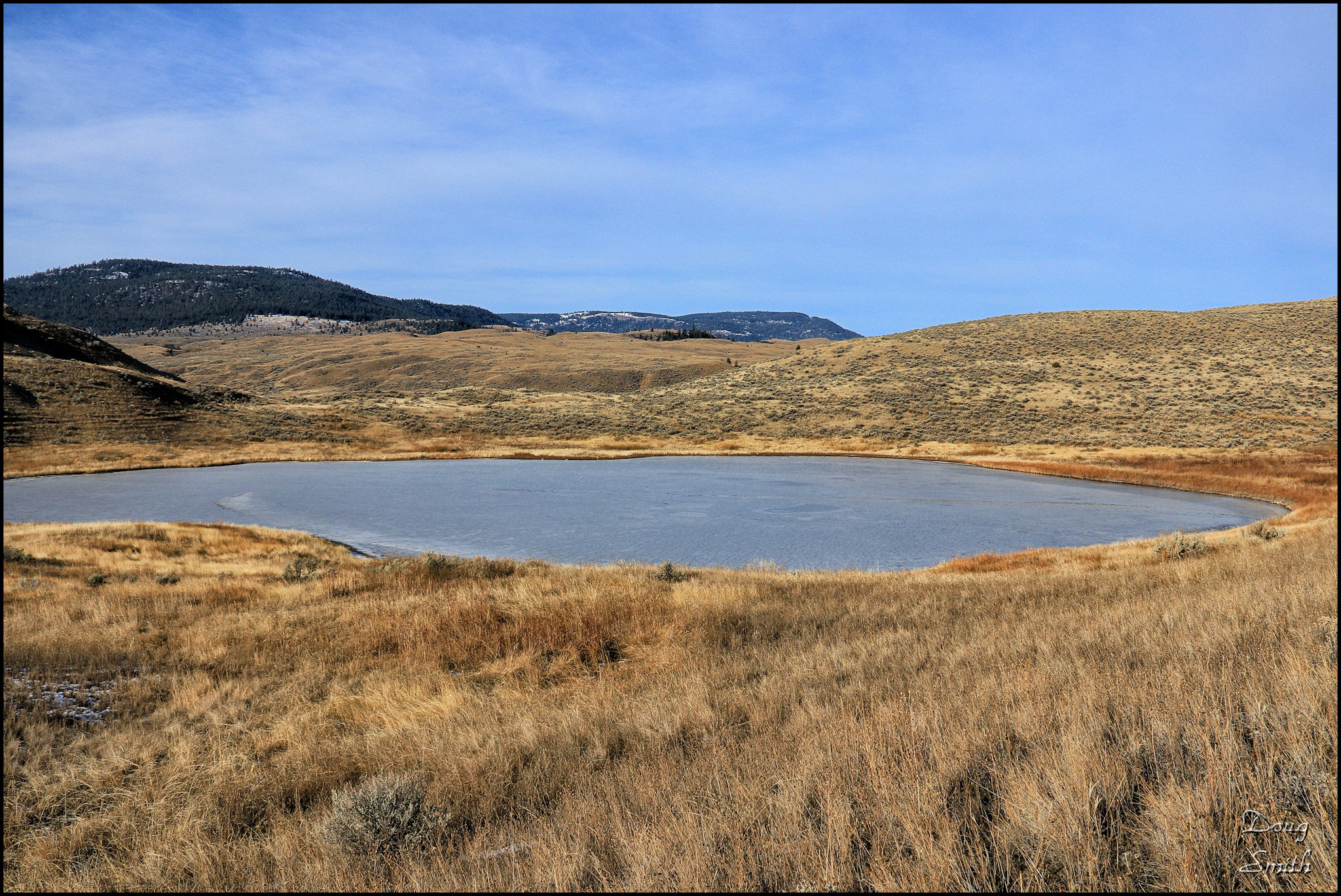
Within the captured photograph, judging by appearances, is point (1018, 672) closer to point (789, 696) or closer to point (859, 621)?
point (789, 696)

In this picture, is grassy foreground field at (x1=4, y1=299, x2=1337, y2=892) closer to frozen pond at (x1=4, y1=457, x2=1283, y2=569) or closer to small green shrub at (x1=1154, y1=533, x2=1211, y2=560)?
small green shrub at (x1=1154, y1=533, x2=1211, y2=560)

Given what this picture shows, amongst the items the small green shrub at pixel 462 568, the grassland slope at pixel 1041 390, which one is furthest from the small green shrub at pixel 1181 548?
the grassland slope at pixel 1041 390

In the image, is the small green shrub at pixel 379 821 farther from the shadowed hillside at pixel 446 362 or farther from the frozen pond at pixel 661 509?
the shadowed hillside at pixel 446 362

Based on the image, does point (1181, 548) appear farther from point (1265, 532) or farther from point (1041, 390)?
point (1041, 390)

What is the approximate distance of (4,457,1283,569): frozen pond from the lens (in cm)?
2011

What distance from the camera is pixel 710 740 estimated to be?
4738 millimetres

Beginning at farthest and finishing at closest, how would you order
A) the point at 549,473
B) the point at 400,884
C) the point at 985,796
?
the point at 549,473 → the point at 985,796 → the point at 400,884

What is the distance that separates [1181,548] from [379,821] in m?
15.7

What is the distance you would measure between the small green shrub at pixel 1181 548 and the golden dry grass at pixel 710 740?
337 cm

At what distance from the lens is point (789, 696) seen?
5.61 meters

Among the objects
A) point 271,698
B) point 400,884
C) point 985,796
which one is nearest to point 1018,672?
point 985,796

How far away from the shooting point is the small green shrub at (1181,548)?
13.8 m

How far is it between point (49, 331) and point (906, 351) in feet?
286

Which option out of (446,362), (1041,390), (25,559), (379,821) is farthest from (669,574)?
(446,362)
